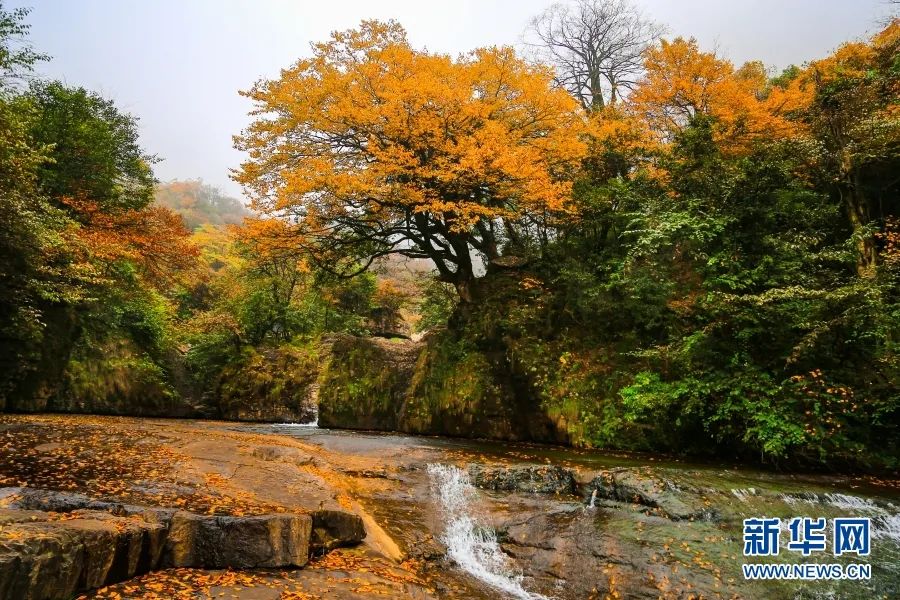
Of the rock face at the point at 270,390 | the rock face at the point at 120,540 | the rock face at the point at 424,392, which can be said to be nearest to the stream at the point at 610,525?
the rock face at the point at 120,540

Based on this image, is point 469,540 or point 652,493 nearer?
point 469,540

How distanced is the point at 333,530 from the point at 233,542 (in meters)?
1.29

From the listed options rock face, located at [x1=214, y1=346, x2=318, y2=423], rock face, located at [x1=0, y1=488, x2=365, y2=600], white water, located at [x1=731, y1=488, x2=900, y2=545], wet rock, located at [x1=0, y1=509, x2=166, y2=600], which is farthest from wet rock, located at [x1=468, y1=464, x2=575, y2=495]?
rock face, located at [x1=214, y1=346, x2=318, y2=423]

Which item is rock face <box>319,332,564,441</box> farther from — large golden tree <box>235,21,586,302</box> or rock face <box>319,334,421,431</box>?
large golden tree <box>235,21,586,302</box>

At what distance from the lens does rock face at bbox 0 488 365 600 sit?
3619 millimetres

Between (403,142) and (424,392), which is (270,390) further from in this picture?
(403,142)

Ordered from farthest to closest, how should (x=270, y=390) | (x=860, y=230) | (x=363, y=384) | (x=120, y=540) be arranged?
(x=270, y=390), (x=363, y=384), (x=860, y=230), (x=120, y=540)

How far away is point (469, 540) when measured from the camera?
684cm

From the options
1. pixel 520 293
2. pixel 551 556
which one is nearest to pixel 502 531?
pixel 551 556

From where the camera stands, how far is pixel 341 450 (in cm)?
1012

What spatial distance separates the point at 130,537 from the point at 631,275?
11.0 meters

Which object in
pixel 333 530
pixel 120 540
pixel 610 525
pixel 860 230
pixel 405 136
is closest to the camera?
pixel 120 540

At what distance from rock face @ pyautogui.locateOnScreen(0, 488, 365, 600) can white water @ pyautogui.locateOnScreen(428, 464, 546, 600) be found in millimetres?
1713

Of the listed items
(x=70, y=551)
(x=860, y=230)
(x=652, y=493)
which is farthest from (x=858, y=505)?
(x=70, y=551)
